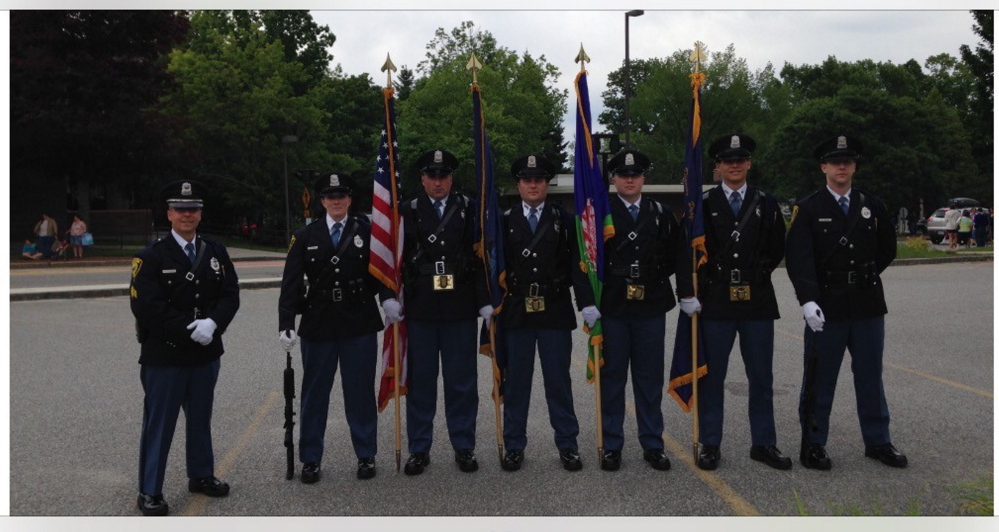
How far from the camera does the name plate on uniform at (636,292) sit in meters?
5.50

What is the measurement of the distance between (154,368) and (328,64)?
55.2 meters

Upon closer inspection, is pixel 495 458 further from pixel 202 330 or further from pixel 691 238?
pixel 202 330

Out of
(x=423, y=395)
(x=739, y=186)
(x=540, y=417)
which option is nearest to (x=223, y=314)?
(x=423, y=395)

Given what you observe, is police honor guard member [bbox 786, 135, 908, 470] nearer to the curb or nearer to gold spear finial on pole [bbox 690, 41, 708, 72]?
gold spear finial on pole [bbox 690, 41, 708, 72]

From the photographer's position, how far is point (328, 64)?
57.3 m

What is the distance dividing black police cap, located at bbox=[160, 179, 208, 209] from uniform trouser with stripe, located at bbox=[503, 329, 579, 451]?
211cm

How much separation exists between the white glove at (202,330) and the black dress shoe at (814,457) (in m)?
3.69

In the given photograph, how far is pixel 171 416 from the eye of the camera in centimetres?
484

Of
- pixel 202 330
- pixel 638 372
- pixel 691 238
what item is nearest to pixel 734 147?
pixel 691 238

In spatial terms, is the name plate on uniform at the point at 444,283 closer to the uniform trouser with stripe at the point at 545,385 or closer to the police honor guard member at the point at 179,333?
the uniform trouser with stripe at the point at 545,385

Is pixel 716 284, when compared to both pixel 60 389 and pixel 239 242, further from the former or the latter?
pixel 239 242

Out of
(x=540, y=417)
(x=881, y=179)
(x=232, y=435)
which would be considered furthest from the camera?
(x=881, y=179)

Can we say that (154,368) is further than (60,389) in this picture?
No

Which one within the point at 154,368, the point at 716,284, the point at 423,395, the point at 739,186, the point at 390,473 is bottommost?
the point at 390,473
